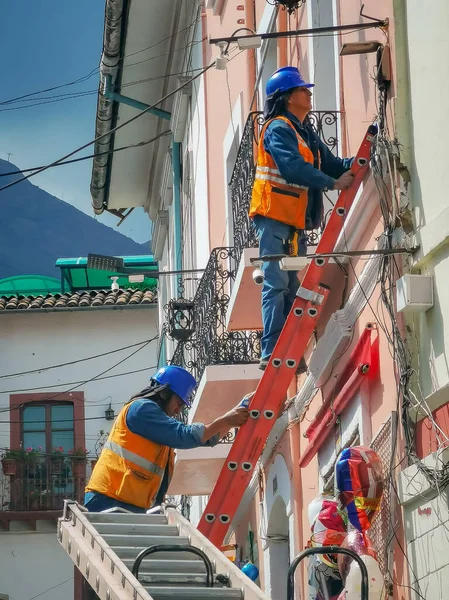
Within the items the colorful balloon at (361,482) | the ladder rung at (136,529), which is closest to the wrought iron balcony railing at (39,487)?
the ladder rung at (136,529)

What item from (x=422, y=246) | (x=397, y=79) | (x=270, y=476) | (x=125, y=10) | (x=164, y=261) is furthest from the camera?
(x=164, y=261)

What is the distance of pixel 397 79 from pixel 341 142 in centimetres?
194

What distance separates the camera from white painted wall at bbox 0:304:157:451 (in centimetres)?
3247

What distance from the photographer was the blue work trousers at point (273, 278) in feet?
32.7

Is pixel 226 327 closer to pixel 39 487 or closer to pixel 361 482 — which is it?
pixel 361 482

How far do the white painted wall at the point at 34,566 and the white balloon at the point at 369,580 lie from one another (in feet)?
77.0

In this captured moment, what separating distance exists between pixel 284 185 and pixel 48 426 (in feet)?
76.3

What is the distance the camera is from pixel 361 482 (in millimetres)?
7793

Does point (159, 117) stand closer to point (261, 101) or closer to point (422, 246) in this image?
point (261, 101)

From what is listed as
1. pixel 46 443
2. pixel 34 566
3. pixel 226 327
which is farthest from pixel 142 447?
pixel 46 443

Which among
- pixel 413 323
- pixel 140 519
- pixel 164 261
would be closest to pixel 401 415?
pixel 413 323

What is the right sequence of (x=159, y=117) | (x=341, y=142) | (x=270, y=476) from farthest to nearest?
(x=159, y=117) → (x=270, y=476) → (x=341, y=142)

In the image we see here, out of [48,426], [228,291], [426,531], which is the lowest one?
[426,531]

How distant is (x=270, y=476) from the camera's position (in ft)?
41.8
